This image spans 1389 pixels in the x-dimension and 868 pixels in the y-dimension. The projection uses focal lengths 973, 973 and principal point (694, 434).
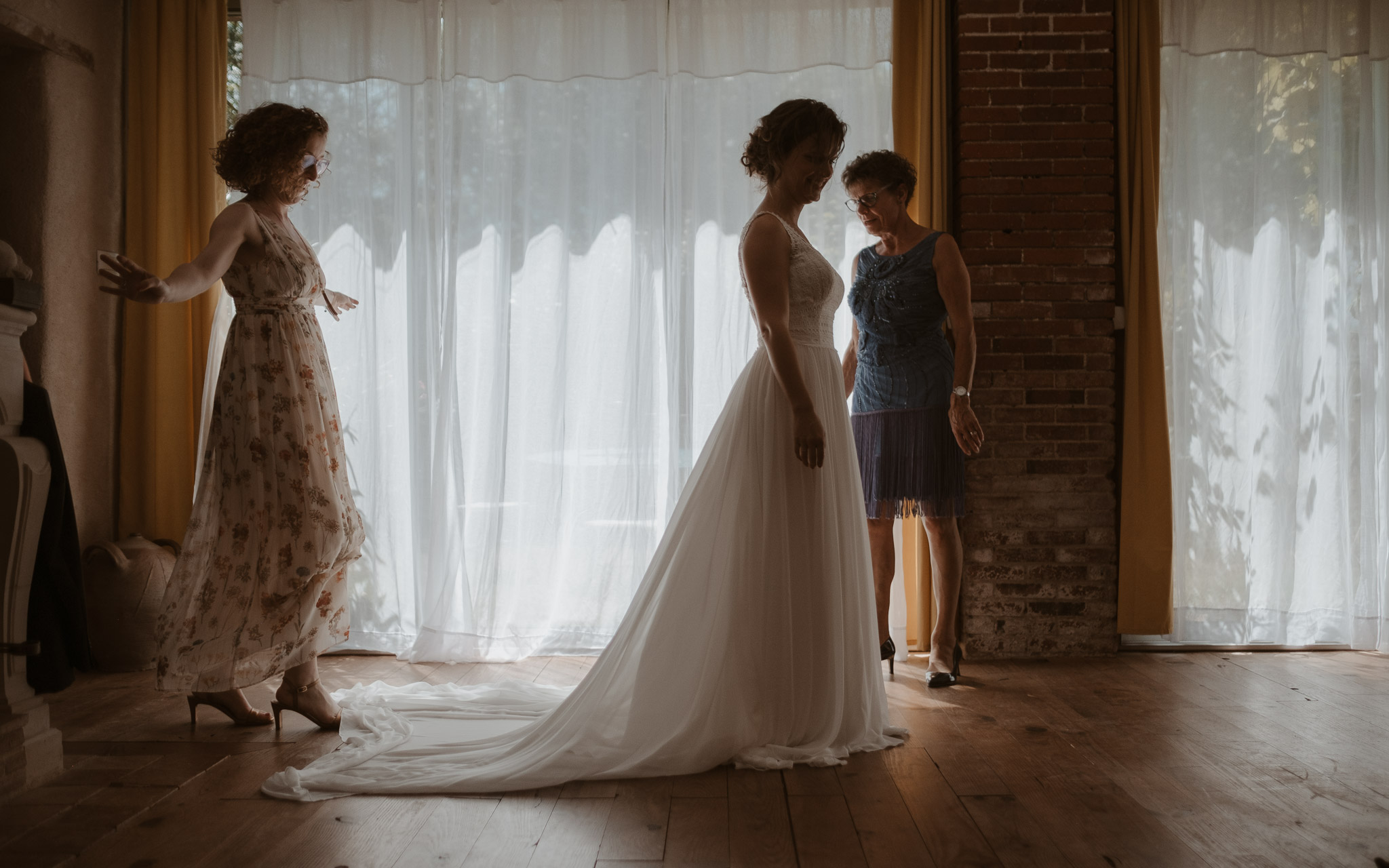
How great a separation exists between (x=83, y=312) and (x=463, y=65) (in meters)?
1.71

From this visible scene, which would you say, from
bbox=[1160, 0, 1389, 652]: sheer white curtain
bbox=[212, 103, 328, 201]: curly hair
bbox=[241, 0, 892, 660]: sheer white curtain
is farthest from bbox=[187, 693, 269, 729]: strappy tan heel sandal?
bbox=[1160, 0, 1389, 652]: sheer white curtain

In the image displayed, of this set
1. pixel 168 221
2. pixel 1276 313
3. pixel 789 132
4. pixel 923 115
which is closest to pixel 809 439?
pixel 789 132

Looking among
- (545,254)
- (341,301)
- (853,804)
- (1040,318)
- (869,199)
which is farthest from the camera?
(545,254)

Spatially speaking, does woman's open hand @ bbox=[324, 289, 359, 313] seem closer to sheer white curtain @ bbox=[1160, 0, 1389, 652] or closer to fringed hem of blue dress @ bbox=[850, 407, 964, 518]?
fringed hem of blue dress @ bbox=[850, 407, 964, 518]

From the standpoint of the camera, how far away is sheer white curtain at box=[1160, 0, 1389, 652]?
378 centimetres

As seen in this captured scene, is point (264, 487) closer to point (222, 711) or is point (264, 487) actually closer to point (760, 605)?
point (222, 711)

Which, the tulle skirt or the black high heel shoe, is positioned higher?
the tulle skirt

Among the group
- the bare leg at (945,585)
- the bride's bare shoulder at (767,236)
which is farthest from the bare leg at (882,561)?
the bride's bare shoulder at (767,236)

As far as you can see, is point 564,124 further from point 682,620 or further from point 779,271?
point 682,620

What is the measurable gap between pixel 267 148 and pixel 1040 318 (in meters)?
2.66

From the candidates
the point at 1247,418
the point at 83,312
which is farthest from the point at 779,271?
the point at 83,312

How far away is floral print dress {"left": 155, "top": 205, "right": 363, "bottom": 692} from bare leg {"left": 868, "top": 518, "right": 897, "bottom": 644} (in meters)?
1.71

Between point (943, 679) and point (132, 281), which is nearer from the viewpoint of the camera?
point (132, 281)

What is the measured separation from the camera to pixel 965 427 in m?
3.10
